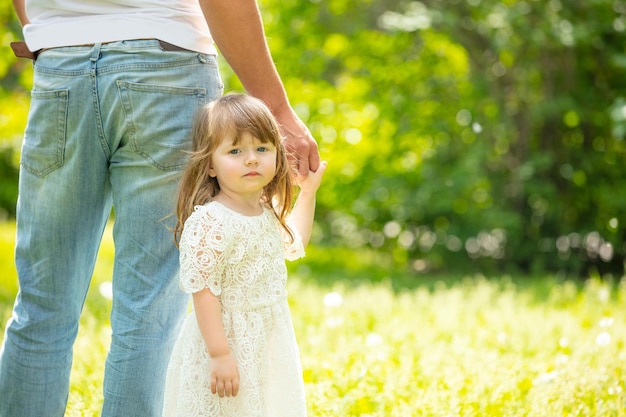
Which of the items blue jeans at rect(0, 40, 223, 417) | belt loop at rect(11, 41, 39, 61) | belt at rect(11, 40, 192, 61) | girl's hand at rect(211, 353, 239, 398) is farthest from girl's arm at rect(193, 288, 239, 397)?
belt loop at rect(11, 41, 39, 61)

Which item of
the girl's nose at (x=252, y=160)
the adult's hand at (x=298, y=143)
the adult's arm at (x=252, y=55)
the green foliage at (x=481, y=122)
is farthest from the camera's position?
the green foliage at (x=481, y=122)

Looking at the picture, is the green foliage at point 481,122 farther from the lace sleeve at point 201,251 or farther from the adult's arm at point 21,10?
the lace sleeve at point 201,251

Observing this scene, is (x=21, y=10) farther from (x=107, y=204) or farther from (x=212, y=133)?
(x=212, y=133)

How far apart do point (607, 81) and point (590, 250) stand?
1560mm

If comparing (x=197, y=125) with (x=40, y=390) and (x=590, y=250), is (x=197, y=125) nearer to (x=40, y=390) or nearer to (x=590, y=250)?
(x=40, y=390)

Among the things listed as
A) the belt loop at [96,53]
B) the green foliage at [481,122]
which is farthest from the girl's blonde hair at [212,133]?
the green foliage at [481,122]

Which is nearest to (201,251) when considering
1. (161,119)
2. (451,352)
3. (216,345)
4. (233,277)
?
(233,277)

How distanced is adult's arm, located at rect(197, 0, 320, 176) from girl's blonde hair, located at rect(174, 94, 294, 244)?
53 mm

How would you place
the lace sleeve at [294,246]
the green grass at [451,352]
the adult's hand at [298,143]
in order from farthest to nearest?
the green grass at [451,352], the lace sleeve at [294,246], the adult's hand at [298,143]

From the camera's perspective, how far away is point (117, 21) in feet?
6.14

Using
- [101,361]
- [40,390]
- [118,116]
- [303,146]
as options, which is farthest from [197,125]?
[101,361]

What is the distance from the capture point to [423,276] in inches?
289

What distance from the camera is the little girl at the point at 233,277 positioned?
75.6 inches

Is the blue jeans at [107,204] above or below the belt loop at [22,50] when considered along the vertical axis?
below
